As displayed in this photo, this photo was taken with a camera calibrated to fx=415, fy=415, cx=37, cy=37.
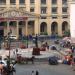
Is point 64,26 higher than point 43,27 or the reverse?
higher

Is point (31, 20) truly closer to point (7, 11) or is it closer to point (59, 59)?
point (7, 11)

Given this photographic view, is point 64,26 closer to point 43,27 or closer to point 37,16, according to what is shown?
point 43,27

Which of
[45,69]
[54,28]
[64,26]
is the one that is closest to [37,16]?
[54,28]

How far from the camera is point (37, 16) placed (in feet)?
301

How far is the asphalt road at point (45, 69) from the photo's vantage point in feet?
128

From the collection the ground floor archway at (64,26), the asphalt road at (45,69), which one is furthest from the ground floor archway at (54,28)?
the asphalt road at (45,69)

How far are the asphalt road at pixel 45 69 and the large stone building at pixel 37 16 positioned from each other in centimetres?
4494

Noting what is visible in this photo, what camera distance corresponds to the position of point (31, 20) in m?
91.2

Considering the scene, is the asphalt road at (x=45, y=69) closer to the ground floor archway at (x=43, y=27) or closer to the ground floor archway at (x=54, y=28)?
the ground floor archway at (x=43, y=27)

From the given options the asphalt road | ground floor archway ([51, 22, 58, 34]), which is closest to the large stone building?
ground floor archway ([51, 22, 58, 34])

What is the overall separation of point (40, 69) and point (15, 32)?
48641 mm

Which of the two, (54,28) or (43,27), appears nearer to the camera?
(43,27)

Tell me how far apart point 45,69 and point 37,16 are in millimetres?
50865

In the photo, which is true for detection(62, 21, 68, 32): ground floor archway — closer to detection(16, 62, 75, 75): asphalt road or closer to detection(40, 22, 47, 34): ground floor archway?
detection(40, 22, 47, 34): ground floor archway
